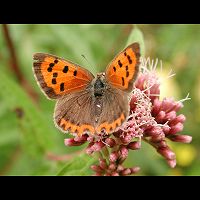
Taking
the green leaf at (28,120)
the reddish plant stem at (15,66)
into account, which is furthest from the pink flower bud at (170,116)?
the reddish plant stem at (15,66)

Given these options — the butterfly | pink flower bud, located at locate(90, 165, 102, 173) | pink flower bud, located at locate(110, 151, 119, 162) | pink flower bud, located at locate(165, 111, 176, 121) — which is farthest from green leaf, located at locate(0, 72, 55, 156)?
pink flower bud, located at locate(165, 111, 176, 121)

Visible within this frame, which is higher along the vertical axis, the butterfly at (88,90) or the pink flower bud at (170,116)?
the butterfly at (88,90)

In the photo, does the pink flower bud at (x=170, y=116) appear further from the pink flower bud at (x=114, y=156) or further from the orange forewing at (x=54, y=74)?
the orange forewing at (x=54, y=74)

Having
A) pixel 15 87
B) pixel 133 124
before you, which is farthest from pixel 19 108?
pixel 133 124

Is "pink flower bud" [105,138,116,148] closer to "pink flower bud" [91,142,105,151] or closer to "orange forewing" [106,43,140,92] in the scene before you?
"pink flower bud" [91,142,105,151]

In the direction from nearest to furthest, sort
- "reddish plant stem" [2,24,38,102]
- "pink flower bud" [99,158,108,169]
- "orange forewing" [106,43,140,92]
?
"orange forewing" [106,43,140,92]
"pink flower bud" [99,158,108,169]
"reddish plant stem" [2,24,38,102]

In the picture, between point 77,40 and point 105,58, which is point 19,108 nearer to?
point 77,40
